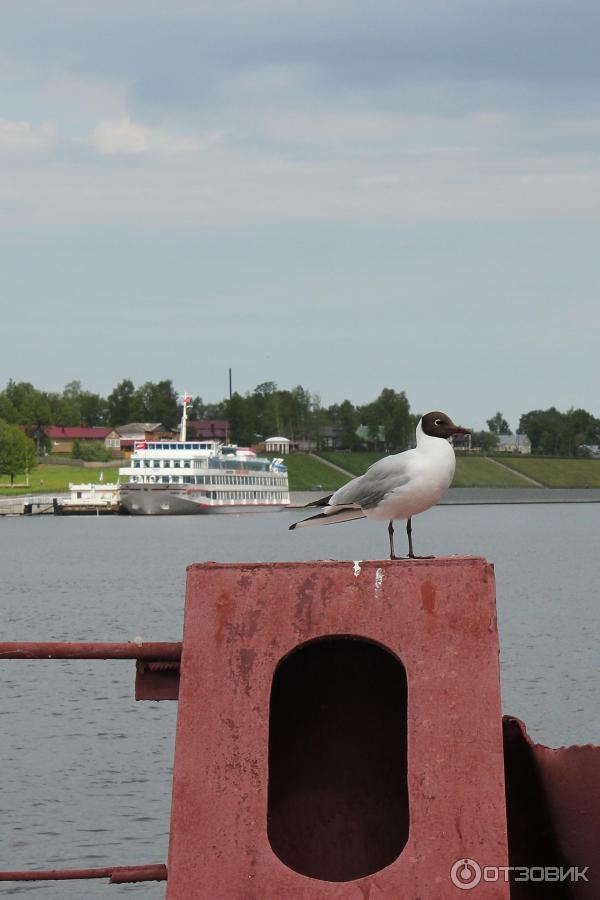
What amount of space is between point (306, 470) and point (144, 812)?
156 m

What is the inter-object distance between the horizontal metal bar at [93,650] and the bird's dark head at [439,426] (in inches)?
81.3

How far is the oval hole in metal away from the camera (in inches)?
229

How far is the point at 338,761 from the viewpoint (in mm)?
6102

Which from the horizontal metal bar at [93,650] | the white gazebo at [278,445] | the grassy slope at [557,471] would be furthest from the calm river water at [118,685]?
the white gazebo at [278,445]

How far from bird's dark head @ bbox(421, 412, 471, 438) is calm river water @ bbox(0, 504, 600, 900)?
693 centimetres

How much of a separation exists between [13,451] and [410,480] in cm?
13243

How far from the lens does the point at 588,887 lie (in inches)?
205

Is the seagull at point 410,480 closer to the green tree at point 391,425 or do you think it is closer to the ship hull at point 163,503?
the ship hull at point 163,503

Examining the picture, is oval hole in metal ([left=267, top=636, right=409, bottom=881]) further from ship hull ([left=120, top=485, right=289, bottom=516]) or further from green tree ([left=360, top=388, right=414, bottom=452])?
green tree ([left=360, top=388, right=414, bottom=452])

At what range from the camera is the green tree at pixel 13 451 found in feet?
444

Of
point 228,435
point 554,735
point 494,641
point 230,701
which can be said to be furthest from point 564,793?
point 228,435

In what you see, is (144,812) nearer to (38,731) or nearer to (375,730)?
(38,731)

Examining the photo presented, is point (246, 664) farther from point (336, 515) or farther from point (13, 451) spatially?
point (13, 451)

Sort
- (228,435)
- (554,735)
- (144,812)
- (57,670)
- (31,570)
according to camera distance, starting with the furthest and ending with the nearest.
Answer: (228,435), (31,570), (57,670), (554,735), (144,812)
